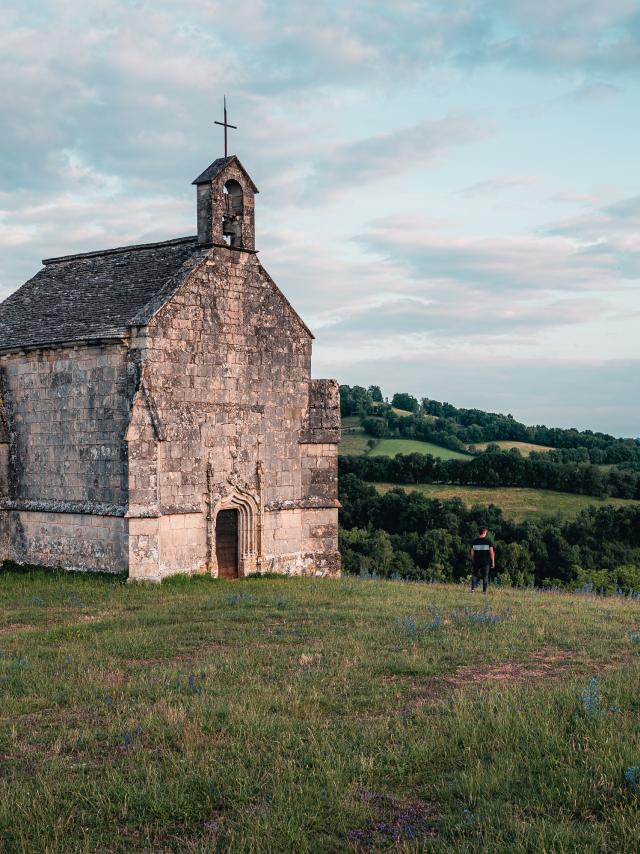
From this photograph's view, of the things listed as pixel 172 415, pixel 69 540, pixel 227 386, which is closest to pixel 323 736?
pixel 172 415

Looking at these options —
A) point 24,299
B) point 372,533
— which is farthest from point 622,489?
point 24,299

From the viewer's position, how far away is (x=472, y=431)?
87.1m

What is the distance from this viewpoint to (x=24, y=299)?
89.5 ft

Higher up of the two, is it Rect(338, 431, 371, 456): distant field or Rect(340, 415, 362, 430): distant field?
Rect(340, 415, 362, 430): distant field

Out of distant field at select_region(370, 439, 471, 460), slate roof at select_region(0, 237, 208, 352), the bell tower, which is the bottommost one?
distant field at select_region(370, 439, 471, 460)

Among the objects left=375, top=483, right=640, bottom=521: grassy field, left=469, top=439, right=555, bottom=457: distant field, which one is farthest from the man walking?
left=469, top=439, right=555, bottom=457: distant field

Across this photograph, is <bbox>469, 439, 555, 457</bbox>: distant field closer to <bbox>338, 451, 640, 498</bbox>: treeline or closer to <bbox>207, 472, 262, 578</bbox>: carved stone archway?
<bbox>338, 451, 640, 498</bbox>: treeline

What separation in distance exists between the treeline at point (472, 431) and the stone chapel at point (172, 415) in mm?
52268

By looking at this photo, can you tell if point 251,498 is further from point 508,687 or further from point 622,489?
point 622,489

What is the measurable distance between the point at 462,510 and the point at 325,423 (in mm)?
30597

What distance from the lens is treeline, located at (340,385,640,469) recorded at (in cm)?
7931

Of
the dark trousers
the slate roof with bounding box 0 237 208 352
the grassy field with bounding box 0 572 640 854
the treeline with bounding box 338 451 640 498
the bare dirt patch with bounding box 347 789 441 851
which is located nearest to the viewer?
the bare dirt patch with bounding box 347 789 441 851

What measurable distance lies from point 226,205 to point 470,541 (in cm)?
3157

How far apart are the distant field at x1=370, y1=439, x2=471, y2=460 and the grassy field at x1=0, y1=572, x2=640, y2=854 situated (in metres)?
58.1
